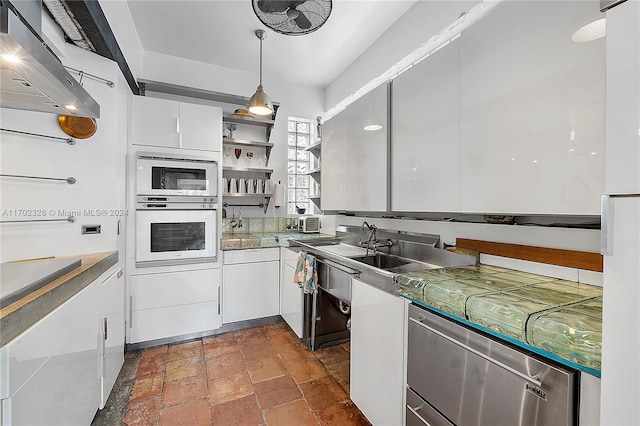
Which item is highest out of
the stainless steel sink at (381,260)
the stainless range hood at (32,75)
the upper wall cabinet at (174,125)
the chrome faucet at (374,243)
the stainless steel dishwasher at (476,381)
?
the upper wall cabinet at (174,125)

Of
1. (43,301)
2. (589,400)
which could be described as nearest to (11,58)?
(43,301)

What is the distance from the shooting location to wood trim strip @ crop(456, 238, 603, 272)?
1.20 metres

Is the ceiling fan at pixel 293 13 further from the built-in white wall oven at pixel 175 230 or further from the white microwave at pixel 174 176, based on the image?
the built-in white wall oven at pixel 175 230

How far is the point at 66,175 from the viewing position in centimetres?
191

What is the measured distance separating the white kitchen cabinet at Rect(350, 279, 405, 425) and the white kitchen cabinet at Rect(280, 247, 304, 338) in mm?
946

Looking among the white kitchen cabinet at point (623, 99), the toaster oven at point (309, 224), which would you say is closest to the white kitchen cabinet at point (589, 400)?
the white kitchen cabinet at point (623, 99)

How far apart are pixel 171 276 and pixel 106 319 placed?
2.99 feet

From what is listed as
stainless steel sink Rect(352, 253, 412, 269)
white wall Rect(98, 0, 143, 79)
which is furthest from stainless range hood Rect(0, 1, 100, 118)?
→ stainless steel sink Rect(352, 253, 412, 269)

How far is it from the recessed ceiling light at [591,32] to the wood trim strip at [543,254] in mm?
849

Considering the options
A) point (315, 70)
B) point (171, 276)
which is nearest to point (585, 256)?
point (171, 276)

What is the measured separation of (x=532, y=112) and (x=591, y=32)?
0.93 feet

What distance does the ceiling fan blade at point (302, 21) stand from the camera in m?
1.90

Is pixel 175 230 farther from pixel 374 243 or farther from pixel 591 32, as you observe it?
pixel 591 32

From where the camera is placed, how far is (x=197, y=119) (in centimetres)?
280
